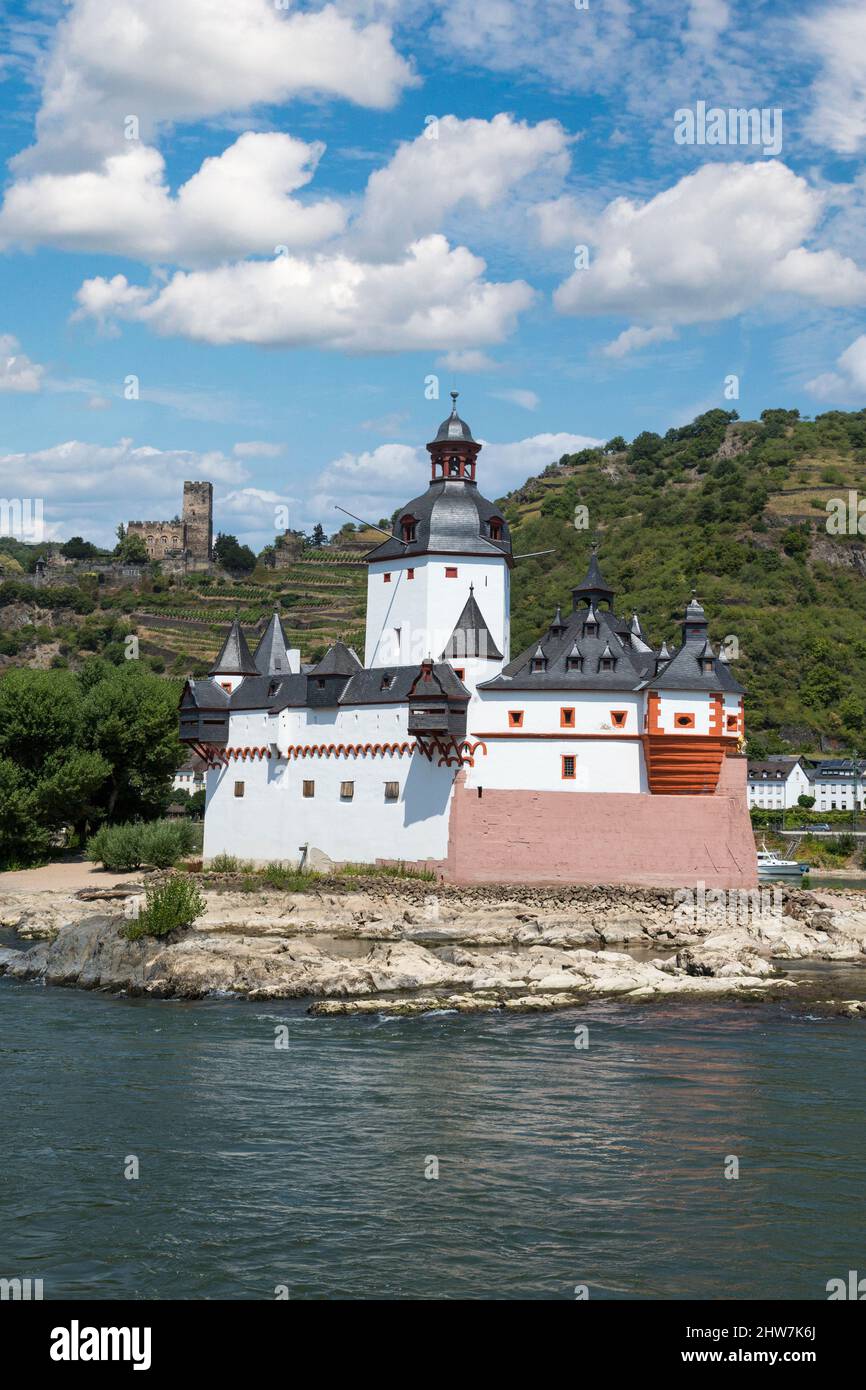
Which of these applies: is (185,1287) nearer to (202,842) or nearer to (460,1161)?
(460,1161)

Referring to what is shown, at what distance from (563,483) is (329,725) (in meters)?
113

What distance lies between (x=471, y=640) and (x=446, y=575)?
2.69 m

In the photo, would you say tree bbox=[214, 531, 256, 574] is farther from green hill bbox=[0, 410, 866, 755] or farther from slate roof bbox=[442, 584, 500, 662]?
slate roof bbox=[442, 584, 500, 662]

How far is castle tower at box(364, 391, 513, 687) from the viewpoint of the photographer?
50.1 meters

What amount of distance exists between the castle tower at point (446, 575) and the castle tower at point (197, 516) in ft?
419

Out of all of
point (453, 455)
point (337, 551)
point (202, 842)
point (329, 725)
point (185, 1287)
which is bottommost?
point (185, 1287)

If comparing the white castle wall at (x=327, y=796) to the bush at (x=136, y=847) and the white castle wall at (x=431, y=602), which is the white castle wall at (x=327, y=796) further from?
the white castle wall at (x=431, y=602)

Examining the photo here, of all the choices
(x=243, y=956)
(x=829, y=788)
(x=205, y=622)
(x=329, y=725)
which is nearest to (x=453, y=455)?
(x=329, y=725)

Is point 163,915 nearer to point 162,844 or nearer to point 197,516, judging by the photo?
point 162,844

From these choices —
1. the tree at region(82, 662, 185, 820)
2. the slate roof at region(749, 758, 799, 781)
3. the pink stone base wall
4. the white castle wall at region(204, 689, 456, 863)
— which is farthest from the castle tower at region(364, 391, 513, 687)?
the slate roof at region(749, 758, 799, 781)

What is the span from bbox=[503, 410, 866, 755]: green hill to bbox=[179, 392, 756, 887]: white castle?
1630 inches

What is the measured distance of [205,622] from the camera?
132 metres

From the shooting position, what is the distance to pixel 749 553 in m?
118
